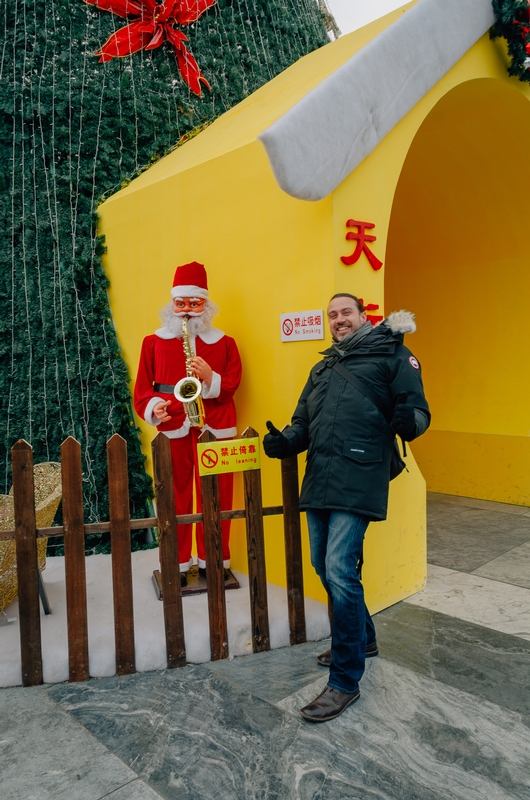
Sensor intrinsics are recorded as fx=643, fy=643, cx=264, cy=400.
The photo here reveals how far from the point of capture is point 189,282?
4.07m

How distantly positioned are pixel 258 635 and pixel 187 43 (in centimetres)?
568

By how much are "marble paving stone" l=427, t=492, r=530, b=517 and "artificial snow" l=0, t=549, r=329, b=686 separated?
10.2 feet

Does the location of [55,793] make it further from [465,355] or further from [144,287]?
[465,355]

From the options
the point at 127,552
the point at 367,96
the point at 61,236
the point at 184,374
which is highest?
the point at 367,96

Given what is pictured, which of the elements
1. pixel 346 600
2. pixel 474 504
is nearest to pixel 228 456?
pixel 346 600

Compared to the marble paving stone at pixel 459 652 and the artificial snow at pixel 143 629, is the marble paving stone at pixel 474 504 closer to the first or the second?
the marble paving stone at pixel 459 652

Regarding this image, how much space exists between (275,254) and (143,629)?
7.67 ft

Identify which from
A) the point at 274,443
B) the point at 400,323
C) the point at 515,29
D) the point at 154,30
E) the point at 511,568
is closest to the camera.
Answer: the point at 400,323

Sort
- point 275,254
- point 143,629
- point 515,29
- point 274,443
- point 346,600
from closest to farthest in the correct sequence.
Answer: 1. point 346,600
2. point 274,443
3. point 143,629
4. point 275,254
5. point 515,29

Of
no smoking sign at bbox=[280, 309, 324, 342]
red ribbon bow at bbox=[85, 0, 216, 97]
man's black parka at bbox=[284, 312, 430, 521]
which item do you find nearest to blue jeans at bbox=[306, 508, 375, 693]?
man's black parka at bbox=[284, 312, 430, 521]

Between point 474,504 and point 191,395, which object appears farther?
point 474,504

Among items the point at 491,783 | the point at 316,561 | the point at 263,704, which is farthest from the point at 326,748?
the point at 316,561

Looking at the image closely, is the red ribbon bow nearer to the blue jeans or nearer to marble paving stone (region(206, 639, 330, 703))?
the blue jeans

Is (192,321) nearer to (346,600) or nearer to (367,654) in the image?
(346,600)
